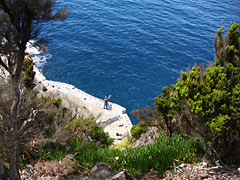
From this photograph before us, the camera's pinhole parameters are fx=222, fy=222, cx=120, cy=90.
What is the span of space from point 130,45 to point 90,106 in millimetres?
16759

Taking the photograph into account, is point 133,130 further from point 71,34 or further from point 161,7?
point 161,7

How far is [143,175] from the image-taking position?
934 centimetres

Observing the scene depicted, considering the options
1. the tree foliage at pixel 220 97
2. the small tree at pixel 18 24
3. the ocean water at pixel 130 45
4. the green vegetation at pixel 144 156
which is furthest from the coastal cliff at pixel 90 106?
the small tree at pixel 18 24

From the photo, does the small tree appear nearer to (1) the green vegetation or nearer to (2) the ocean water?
(1) the green vegetation

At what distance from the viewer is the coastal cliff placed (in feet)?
80.2

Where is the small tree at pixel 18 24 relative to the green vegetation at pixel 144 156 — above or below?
above

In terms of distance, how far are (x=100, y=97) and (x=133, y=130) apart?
10.6m

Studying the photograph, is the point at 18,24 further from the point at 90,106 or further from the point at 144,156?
the point at 90,106

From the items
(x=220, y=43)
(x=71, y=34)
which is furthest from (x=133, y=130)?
(x=71, y=34)

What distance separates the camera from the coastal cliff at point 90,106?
963 inches

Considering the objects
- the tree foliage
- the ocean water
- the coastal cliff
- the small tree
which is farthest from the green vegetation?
the ocean water

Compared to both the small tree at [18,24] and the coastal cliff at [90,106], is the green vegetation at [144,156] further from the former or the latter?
the coastal cliff at [90,106]

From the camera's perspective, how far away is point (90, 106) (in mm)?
27875

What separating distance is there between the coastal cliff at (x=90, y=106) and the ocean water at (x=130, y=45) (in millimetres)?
1946
